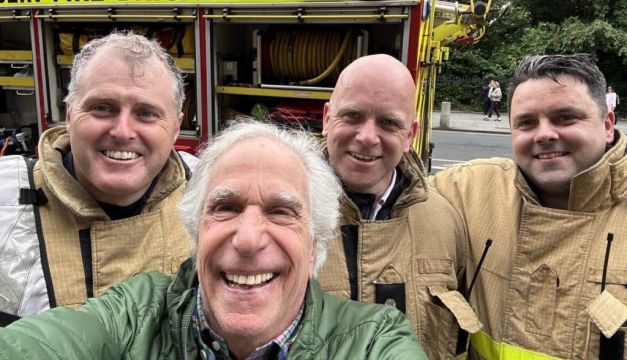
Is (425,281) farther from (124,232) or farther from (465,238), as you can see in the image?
(124,232)

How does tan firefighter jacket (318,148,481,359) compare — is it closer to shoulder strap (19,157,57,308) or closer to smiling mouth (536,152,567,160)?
smiling mouth (536,152,567,160)

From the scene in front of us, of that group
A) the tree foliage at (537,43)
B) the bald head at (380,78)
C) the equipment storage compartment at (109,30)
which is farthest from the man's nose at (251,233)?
the tree foliage at (537,43)

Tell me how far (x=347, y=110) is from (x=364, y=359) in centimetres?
102

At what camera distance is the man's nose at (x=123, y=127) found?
6.20 ft

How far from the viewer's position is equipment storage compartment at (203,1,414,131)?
4625 mm

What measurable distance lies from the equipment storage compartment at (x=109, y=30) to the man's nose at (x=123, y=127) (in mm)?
3325

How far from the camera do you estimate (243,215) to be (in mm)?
1619

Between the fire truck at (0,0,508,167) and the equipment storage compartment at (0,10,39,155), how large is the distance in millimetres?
17

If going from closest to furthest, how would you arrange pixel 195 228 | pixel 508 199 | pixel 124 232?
pixel 195 228 → pixel 124 232 → pixel 508 199

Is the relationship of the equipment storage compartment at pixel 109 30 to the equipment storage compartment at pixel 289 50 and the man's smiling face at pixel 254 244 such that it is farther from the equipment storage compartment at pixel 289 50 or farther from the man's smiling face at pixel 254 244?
the man's smiling face at pixel 254 244

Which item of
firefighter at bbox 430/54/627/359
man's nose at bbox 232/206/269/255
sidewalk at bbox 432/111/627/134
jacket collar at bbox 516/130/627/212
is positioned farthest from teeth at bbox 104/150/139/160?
sidewalk at bbox 432/111/627/134

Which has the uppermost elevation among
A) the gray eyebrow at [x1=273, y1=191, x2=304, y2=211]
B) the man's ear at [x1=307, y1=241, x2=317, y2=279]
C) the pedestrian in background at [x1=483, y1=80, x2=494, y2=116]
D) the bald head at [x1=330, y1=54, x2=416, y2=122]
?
the bald head at [x1=330, y1=54, x2=416, y2=122]

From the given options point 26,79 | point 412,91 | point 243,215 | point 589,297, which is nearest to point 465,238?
point 589,297

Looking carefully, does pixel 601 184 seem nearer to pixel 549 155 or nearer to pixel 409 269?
pixel 549 155
